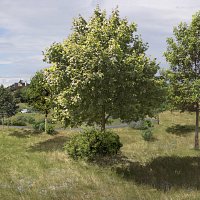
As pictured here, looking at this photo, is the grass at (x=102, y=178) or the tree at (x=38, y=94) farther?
the tree at (x=38, y=94)

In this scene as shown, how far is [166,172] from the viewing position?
1841 cm

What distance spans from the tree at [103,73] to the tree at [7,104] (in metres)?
23.8

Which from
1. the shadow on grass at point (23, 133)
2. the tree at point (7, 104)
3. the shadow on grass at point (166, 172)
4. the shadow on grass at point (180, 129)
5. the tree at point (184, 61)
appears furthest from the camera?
the tree at point (7, 104)

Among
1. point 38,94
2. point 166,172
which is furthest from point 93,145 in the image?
point 38,94

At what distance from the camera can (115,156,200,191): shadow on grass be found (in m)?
15.5

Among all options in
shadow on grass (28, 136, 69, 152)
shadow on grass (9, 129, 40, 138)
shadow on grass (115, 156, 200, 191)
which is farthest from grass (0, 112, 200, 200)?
shadow on grass (9, 129, 40, 138)

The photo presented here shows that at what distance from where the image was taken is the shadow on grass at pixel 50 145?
103ft

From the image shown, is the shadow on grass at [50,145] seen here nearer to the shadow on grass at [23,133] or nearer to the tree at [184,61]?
the shadow on grass at [23,133]

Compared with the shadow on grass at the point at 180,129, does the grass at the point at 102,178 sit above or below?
below

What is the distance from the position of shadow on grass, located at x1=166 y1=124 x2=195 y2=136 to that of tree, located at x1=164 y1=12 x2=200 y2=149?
12855 millimetres

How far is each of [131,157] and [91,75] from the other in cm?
1072

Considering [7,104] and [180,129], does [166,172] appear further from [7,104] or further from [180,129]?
[7,104]

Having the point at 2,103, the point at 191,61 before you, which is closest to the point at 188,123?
the point at 191,61

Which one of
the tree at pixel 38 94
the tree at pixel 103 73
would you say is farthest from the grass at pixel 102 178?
the tree at pixel 38 94
